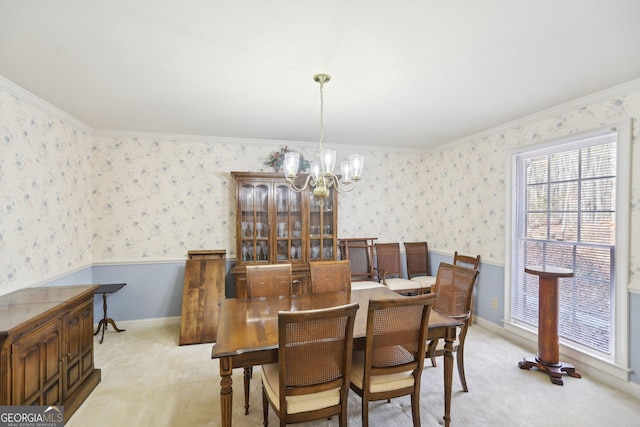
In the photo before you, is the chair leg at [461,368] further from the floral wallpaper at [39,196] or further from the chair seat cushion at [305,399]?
the floral wallpaper at [39,196]

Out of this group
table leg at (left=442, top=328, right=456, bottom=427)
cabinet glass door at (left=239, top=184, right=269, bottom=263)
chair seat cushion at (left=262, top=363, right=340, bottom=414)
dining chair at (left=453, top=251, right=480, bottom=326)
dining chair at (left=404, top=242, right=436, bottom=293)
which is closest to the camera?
chair seat cushion at (left=262, top=363, right=340, bottom=414)

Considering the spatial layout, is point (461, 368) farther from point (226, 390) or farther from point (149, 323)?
point (149, 323)

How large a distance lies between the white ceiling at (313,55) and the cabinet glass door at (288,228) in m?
1.17

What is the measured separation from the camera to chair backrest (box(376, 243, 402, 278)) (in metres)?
4.47

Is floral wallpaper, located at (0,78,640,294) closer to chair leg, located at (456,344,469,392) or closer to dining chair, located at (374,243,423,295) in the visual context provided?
dining chair, located at (374,243,423,295)

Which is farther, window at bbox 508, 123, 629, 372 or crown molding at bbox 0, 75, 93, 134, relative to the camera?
window at bbox 508, 123, 629, 372

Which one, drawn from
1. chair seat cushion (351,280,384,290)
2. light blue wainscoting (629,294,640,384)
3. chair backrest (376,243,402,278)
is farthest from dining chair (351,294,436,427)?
chair backrest (376,243,402,278)

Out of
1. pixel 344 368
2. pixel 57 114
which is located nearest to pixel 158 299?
pixel 57 114

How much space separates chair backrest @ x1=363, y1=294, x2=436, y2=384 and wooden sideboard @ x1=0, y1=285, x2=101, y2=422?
195cm

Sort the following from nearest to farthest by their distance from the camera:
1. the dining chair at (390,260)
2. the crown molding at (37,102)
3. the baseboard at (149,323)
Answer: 1. the crown molding at (37,102)
2. the baseboard at (149,323)
3. the dining chair at (390,260)

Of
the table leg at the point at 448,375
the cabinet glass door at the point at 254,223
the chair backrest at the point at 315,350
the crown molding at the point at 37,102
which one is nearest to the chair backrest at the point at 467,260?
the table leg at the point at 448,375

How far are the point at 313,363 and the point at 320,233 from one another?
2.56 meters

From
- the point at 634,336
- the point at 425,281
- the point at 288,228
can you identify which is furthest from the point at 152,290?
the point at 634,336

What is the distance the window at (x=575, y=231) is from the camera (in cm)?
251
